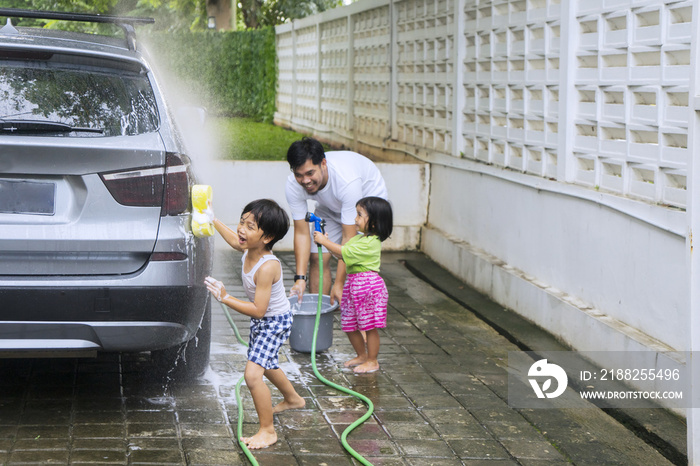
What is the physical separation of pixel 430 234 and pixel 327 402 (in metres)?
4.86

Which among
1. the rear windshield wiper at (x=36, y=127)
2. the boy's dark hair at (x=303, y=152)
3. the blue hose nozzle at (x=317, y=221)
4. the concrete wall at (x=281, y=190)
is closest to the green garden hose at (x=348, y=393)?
the blue hose nozzle at (x=317, y=221)

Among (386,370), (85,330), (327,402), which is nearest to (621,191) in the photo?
(386,370)

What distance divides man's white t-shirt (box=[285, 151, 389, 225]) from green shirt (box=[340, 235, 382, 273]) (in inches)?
10.8

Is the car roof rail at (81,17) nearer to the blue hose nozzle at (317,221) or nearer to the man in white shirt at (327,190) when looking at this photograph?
the man in white shirt at (327,190)

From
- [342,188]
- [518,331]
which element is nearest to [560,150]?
[518,331]

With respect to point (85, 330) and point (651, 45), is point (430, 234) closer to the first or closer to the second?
point (651, 45)

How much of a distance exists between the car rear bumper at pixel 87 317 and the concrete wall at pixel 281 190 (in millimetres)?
5382

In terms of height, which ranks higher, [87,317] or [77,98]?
[77,98]

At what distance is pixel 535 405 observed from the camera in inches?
204

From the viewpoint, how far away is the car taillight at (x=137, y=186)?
428 centimetres

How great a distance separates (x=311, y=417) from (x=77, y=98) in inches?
77.8

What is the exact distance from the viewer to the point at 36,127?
14.1 ft

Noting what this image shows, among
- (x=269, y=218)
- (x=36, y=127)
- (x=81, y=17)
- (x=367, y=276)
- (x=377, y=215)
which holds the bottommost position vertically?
(x=367, y=276)

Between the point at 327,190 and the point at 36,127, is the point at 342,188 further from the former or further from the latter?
the point at 36,127
